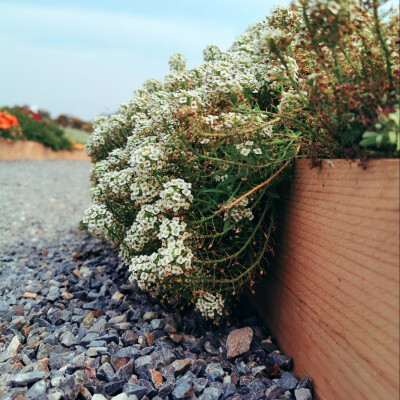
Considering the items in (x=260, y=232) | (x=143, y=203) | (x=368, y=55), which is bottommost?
(x=260, y=232)

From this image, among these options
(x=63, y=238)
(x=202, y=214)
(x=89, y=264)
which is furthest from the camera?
(x=63, y=238)

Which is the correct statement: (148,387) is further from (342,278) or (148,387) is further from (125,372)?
(342,278)

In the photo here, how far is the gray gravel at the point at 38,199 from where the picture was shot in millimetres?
5574

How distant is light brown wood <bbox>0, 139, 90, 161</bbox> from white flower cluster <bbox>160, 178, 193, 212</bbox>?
9090mm

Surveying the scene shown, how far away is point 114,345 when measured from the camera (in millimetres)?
2469

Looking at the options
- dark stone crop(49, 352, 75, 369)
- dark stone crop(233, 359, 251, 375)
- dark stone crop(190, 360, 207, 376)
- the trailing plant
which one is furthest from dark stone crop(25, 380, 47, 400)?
the trailing plant

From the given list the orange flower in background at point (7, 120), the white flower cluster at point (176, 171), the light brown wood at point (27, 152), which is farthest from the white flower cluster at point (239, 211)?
the orange flower in background at point (7, 120)

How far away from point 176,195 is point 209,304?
662 millimetres

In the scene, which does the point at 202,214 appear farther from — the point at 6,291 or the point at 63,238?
the point at 63,238

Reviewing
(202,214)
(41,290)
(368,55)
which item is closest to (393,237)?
(368,55)

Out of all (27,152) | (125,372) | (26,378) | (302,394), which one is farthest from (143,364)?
(27,152)

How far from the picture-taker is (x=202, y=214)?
2.37m

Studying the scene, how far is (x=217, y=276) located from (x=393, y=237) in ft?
4.34

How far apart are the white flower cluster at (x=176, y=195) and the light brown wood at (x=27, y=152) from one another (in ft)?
29.8
